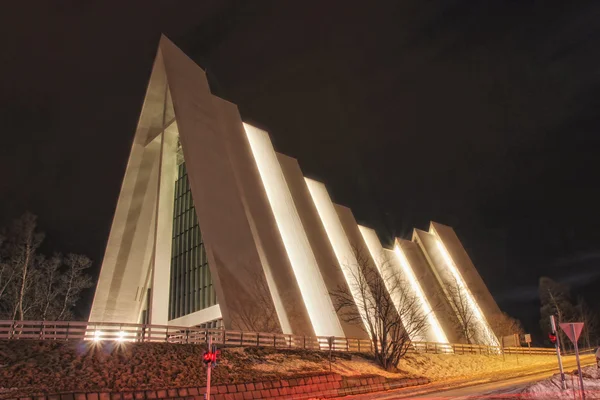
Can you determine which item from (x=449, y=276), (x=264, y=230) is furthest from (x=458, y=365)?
(x=449, y=276)

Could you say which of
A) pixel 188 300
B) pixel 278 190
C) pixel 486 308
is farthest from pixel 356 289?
pixel 486 308

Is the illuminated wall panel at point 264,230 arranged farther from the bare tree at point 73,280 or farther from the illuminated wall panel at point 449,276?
the illuminated wall panel at point 449,276

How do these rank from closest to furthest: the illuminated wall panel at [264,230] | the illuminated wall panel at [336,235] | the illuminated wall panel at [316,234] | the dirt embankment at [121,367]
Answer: the dirt embankment at [121,367], the illuminated wall panel at [264,230], the illuminated wall panel at [316,234], the illuminated wall panel at [336,235]

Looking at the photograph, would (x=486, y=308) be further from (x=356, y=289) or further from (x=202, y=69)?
(x=202, y=69)

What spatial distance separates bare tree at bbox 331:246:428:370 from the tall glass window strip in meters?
6.81

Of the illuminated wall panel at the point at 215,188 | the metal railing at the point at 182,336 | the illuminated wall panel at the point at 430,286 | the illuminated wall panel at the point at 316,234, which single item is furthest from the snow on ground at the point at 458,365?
the illuminated wall panel at the point at 215,188

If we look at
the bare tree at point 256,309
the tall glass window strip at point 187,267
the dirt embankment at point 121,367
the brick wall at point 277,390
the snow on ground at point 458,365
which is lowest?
the snow on ground at point 458,365

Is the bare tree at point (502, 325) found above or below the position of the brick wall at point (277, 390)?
above

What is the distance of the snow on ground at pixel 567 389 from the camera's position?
10.7 metres

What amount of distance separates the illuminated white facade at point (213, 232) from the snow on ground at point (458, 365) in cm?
355

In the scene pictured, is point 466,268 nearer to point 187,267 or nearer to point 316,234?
point 316,234

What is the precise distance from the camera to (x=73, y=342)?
44.4 feet

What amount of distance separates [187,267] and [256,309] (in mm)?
7439

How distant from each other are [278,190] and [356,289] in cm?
752
